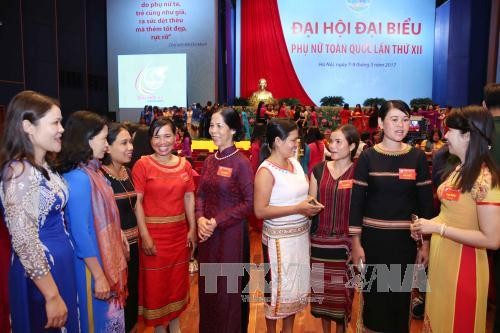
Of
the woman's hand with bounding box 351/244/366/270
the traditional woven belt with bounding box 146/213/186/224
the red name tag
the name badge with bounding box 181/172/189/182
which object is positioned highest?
the name badge with bounding box 181/172/189/182

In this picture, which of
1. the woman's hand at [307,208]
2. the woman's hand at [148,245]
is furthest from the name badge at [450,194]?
the woman's hand at [148,245]

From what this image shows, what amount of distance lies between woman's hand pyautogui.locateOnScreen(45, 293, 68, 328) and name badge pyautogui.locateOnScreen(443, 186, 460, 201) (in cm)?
163

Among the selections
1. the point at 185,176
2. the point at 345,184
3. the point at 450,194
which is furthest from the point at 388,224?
the point at 185,176

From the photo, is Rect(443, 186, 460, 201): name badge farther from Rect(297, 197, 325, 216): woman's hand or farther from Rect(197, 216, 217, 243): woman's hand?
Rect(197, 216, 217, 243): woman's hand

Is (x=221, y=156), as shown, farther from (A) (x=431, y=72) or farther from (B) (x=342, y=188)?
(A) (x=431, y=72)

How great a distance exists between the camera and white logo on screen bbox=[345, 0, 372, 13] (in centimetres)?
1462

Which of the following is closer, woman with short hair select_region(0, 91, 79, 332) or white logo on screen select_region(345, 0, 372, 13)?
woman with short hair select_region(0, 91, 79, 332)

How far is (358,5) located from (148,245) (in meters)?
14.3

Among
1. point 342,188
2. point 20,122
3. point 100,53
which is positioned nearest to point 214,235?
point 342,188

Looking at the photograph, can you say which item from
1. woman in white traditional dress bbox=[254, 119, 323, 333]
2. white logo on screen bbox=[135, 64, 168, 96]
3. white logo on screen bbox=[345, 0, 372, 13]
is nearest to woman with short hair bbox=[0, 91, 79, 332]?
woman in white traditional dress bbox=[254, 119, 323, 333]

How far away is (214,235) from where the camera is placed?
7.79ft

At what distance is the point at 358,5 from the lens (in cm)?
1466

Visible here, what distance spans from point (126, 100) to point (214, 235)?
1157 centimetres

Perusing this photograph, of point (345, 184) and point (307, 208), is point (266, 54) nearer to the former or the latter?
point (345, 184)
